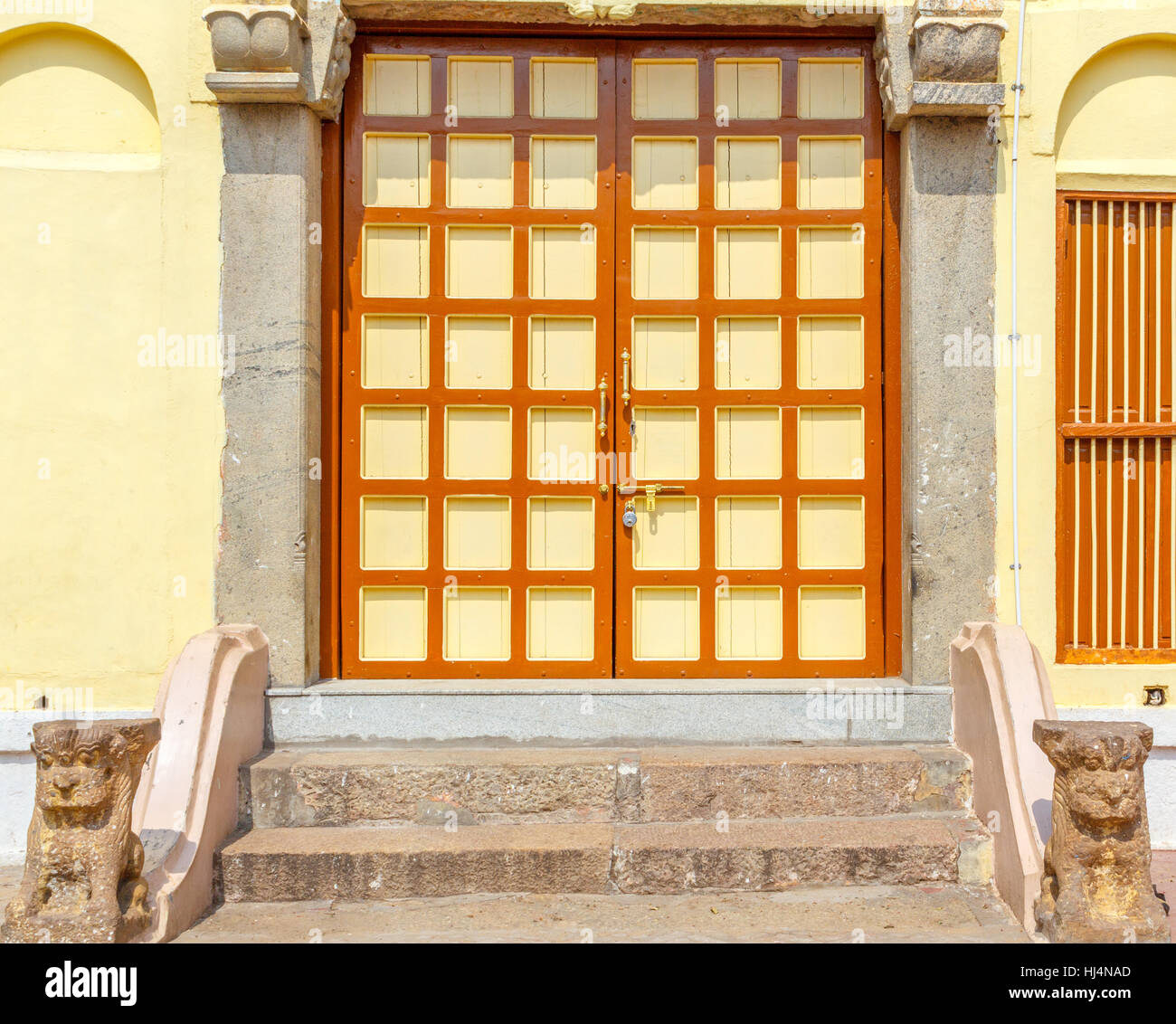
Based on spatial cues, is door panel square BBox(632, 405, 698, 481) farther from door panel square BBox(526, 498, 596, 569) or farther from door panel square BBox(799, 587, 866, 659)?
door panel square BBox(799, 587, 866, 659)

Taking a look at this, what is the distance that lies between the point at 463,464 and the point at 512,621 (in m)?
0.84

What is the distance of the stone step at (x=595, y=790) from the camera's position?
4660 mm

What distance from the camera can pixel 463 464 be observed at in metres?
5.46

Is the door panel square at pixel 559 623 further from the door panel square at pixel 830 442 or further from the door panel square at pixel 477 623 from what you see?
the door panel square at pixel 830 442

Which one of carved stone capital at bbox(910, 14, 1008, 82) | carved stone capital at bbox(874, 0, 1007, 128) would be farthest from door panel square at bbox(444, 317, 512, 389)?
carved stone capital at bbox(910, 14, 1008, 82)

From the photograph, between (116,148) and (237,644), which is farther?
(116,148)

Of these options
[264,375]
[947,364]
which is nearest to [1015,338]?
[947,364]

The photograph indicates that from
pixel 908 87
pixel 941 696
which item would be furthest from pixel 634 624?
pixel 908 87

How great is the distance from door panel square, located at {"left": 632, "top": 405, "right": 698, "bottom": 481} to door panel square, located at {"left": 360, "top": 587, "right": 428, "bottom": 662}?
51.8 inches

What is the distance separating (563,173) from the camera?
17.9ft

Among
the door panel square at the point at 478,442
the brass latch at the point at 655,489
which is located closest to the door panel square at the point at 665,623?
the brass latch at the point at 655,489

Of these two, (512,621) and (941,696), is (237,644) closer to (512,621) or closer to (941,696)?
(512,621)

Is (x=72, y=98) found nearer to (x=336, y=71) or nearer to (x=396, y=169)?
(x=336, y=71)

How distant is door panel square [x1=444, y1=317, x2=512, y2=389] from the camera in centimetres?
545
